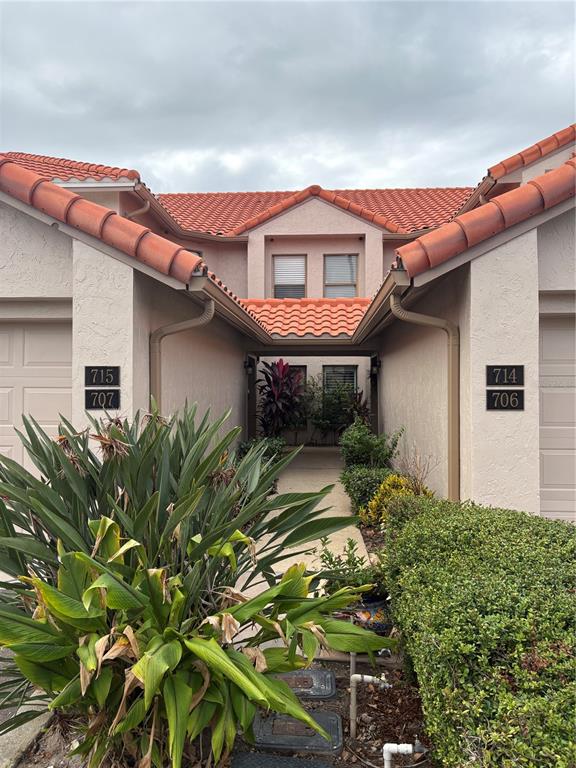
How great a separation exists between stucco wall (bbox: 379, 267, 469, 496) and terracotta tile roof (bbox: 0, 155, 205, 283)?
298 cm

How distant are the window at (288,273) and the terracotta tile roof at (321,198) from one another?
1365 millimetres

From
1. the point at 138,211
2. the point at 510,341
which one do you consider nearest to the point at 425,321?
the point at 510,341

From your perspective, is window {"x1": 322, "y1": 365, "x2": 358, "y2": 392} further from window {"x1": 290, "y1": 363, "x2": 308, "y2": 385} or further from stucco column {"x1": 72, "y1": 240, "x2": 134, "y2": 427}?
stucco column {"x1": 72, "y1": 240, "x2": 134, "y2": 427}

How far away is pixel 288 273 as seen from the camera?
15.8 metres

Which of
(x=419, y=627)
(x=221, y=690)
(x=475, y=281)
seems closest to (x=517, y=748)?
(x=419, y=627)

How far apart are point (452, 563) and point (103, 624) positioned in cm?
189

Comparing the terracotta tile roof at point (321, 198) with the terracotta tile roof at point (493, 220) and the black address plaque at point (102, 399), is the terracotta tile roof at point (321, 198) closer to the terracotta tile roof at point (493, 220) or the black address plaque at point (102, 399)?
the terracotta tile roof at point (493, 220)

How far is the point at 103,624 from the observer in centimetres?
217

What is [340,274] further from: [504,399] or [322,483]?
[504,399]

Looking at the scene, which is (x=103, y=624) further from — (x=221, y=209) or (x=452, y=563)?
(x=221, y=209)

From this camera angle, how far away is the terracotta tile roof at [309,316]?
1179cm

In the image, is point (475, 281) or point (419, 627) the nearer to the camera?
point (419, 627)

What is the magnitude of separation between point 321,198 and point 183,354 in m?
9.71

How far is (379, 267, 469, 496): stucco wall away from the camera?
19.7 ft
